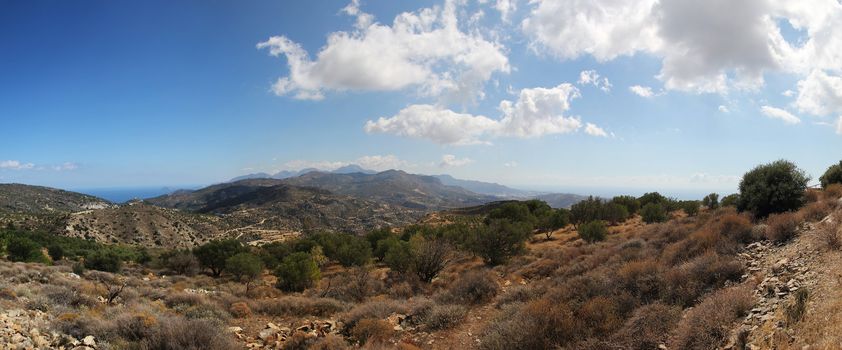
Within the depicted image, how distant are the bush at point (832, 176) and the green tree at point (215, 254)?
46.3 m

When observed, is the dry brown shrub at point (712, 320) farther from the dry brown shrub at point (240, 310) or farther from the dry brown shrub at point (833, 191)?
the dry brown shrub at point (240, 310)

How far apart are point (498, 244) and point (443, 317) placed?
1601 centimetres

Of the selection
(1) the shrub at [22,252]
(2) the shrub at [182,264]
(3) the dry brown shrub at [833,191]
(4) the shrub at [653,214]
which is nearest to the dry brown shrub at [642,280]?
(3) the dry brown shrub at [833,191]

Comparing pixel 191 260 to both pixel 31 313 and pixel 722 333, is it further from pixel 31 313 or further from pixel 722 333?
pixel 722 333

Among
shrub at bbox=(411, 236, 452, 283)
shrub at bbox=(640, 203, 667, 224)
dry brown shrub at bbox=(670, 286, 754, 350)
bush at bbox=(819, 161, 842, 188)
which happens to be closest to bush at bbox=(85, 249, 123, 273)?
shrub at bbox=(411, 236, 452, 283)

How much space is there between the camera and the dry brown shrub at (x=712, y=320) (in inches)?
266

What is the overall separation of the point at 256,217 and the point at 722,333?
498 feet

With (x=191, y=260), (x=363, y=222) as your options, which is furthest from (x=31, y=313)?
(x=363, y=222)

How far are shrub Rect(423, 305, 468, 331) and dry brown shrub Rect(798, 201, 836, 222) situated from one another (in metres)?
12.0

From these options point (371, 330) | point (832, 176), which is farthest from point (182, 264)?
point (832, 176)

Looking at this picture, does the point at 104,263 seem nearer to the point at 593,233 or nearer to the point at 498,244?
the point at 498,244

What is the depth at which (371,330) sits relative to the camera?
1125cm

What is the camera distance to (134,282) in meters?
20.5

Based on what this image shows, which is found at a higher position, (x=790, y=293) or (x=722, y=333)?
(x=790, y=293)
